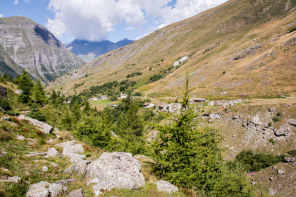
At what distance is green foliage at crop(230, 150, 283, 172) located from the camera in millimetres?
29523

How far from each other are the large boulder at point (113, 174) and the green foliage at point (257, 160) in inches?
1037

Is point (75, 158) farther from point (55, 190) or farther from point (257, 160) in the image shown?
point (257, 160)

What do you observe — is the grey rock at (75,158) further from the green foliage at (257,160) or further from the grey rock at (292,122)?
the grey rock at (292,122)

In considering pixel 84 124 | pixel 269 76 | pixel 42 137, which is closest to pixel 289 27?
pixel 269 76

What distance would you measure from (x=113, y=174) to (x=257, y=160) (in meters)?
33.5

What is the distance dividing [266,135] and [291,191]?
14.2 m

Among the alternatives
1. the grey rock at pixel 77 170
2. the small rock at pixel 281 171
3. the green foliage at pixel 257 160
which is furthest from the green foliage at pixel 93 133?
the small rock at pixel 281 171

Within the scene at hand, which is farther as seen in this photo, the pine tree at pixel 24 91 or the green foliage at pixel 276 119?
the pine tree at pixel 24 91

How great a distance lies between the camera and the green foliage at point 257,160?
2952 cm

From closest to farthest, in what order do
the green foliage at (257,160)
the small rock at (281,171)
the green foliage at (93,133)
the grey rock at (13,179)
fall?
the grey rock at (13,179) < the small rock at (281,171) < the green foliage at (93,133) < the green foliage at (257,160)

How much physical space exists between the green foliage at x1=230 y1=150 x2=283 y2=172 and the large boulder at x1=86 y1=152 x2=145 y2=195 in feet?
86.4

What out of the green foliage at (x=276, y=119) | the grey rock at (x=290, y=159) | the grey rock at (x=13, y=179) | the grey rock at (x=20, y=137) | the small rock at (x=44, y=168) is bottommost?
the grey rock at (x=290, y=159)

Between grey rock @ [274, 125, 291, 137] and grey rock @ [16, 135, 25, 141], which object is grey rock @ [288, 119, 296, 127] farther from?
grey rock @ [16, 135, 25, 141]

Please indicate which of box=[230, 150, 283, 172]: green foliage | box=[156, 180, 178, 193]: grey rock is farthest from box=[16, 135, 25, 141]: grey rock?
box=[230, 150, 283, 172]: green foliage
